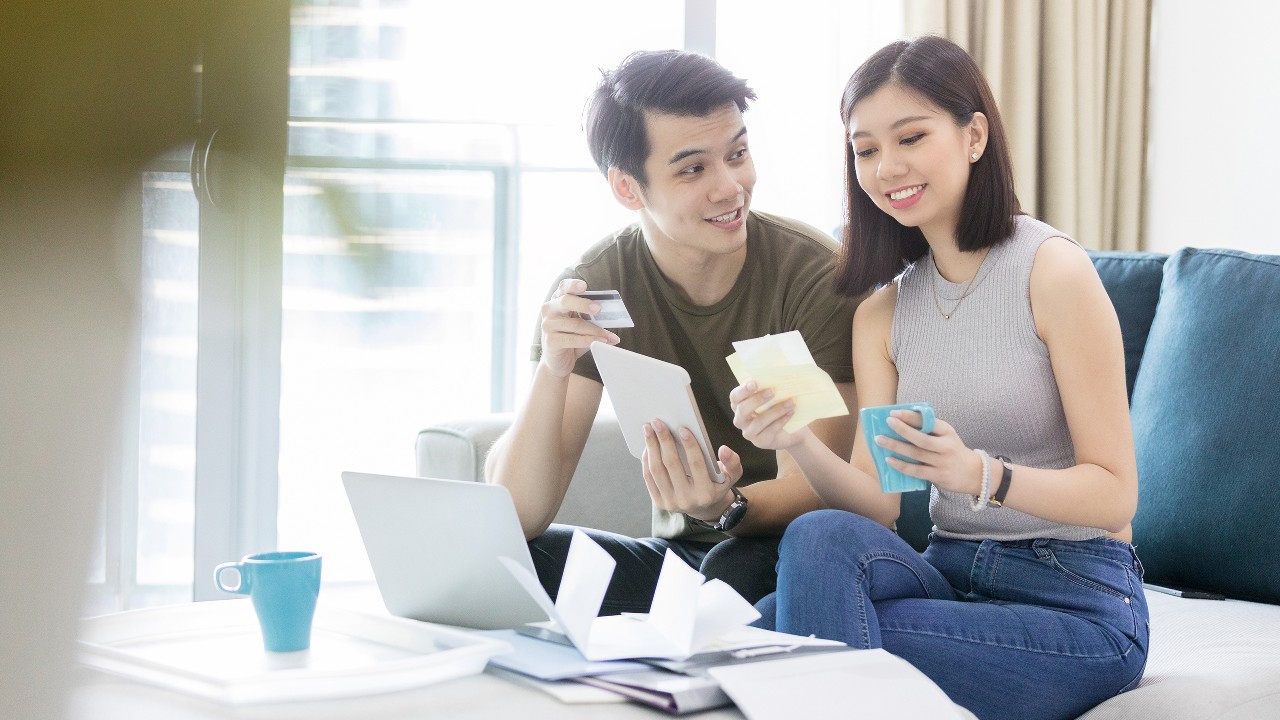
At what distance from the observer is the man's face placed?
1.90m

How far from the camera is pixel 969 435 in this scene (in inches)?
64.4

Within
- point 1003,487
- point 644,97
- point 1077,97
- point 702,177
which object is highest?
point 1077,97

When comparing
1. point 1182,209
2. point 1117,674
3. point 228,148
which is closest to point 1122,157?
point 1182,209

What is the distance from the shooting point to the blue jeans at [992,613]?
1.34m

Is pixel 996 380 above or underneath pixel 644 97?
underneath

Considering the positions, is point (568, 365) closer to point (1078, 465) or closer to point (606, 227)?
point (1078, 465)

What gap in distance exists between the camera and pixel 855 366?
1829 millimetres

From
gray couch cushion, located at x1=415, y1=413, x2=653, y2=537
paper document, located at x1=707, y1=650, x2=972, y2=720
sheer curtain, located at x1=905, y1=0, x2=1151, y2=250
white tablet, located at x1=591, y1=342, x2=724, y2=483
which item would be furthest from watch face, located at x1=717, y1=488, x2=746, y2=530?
sheer curtain, located at x1=905, y1=0, x2=1151, y2=250

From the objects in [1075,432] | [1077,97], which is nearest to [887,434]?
[1075,432]

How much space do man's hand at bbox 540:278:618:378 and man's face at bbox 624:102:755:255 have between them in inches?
10.5

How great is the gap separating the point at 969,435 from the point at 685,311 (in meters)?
0.57

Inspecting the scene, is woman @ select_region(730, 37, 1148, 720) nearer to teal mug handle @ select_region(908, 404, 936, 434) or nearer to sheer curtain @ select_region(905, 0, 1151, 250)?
teal mug handle @ select_region(908, 404, 936, 434)

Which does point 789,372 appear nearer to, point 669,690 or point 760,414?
point 760,414

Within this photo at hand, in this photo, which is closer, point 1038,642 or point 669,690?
point 669,690
